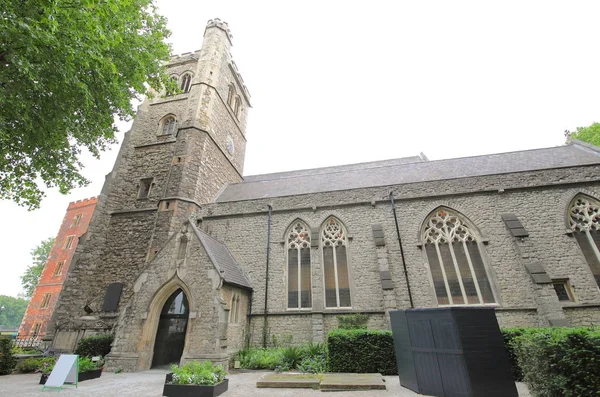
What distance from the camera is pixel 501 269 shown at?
434 inches

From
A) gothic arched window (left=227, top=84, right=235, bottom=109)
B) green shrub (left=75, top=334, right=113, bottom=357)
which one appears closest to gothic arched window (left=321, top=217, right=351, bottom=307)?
green shrub (left=75, top=334, right=113, bottom=357)

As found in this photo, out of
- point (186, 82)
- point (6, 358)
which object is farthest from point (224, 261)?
point (186, 82)

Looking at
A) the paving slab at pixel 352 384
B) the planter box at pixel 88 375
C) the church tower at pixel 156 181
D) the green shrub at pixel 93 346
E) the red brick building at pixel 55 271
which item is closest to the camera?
the paving slab at pixel 352 384

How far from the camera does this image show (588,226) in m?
11.0

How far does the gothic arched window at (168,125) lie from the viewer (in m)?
18.2

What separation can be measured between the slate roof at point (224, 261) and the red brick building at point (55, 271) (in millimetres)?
28905

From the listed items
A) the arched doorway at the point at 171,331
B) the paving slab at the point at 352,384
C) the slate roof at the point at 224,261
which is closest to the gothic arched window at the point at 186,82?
the slate roof at the point at 224,261

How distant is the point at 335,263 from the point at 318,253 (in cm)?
95

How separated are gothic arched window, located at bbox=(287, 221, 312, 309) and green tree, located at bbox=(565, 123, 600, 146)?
82.5ft

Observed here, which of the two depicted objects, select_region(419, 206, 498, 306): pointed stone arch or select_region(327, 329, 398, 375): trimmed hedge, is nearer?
select_region(327, 329, 398, 375): trimmed hedge

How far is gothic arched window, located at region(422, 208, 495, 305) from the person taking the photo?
11.1 metres

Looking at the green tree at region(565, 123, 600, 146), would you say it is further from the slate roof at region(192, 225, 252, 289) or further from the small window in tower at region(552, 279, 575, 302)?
the slate roof at region(192, 225, 252, 289)

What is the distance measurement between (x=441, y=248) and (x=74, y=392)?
1364 cm

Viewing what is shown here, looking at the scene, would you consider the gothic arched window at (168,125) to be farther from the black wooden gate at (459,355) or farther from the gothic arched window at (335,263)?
the black wooden gate at (459,355)
